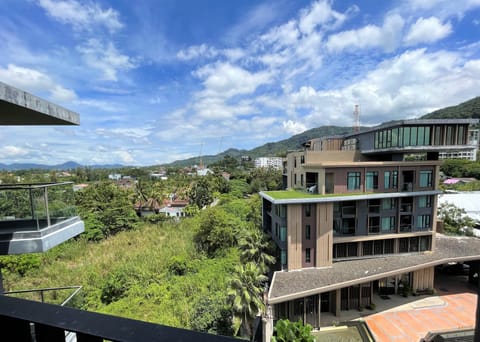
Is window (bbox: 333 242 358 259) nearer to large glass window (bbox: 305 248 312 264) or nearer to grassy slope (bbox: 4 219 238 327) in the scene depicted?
large glass window (bbox: 305 248 312 264)

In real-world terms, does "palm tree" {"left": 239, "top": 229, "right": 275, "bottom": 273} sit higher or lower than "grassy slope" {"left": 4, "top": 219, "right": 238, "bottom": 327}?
higher

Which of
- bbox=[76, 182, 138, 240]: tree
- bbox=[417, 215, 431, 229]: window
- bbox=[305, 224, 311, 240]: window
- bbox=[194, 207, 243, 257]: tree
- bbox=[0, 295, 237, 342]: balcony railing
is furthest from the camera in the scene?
bbox=[76, 182, 138, 240]: tree

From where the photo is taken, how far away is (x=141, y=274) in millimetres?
16078

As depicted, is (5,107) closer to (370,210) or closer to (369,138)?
(370,210)

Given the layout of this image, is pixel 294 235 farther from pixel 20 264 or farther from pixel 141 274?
pixel 20 264

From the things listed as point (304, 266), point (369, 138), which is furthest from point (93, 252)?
point (369, 138)

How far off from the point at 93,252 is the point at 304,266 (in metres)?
19.2

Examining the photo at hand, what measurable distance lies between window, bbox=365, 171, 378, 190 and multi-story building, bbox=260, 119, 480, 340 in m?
0.06

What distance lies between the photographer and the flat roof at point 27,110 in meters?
1.82

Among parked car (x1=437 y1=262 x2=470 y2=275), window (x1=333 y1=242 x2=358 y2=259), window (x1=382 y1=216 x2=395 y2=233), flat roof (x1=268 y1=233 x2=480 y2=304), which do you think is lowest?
parked car (x1=437 y1=262 x2=470 y2=275)

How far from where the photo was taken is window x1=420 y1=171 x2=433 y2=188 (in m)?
14.4

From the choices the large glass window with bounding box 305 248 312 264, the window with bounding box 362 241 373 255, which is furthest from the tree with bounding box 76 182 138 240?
the window with bounding box 362 241 373 255

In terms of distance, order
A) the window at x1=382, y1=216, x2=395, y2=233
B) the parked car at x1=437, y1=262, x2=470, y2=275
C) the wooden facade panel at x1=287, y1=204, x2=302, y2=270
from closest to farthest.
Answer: the wooden facade panel at x1=287, y1=204, x2=302, y2=270, the window at x1=382, y1=216, x2=395, y2=233, the parked car at x1=437, y1=262, x2=470, y2=275

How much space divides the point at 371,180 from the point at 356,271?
208 inches
